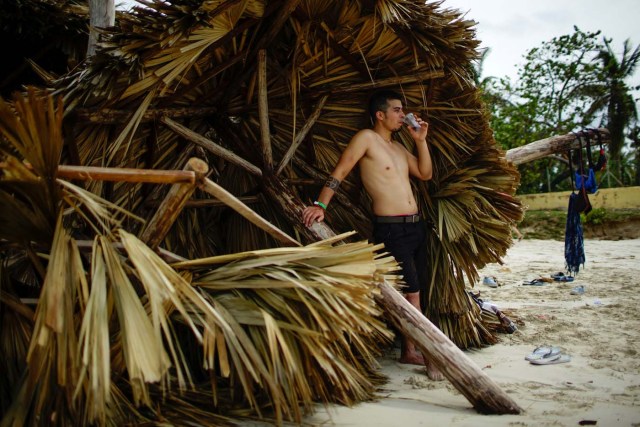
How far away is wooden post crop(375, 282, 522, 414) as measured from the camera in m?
2.08

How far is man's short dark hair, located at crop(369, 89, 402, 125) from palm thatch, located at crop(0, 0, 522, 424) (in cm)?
9

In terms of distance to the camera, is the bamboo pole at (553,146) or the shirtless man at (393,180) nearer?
the shirtless man at (393,180)

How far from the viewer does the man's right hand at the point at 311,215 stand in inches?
106

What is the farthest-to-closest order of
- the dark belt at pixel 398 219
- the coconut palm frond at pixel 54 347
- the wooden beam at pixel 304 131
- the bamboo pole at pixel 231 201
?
1. the dark belt at pixel 398 219
2. the wooden beam at pixel 304 131
3. the bamboo pole at pixel 231 201
4. the coconut palm frond at pixel 54 347

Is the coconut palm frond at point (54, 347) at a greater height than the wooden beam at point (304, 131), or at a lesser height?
lesser

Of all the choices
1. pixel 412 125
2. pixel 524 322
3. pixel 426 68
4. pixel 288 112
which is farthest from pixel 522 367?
pixel 288 112

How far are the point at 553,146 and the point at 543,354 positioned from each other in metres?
1.95

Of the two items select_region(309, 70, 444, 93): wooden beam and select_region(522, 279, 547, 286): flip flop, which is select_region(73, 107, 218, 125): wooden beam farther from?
select_region(522, 279, 547, 286): flip flop

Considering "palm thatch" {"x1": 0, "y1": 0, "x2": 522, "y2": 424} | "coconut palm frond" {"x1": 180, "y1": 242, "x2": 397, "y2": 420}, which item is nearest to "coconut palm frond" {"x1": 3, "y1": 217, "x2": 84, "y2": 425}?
"palm thatch" {"x1": 0, "y1": 0, "x2": 522, "y2": 424}

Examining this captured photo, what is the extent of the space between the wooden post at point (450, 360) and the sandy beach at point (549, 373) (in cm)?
6

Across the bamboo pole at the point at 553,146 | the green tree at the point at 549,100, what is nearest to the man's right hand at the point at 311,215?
the bamboo pole at the point at 553,146

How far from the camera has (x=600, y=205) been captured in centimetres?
1247

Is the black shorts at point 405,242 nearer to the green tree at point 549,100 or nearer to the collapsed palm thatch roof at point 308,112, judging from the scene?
the collapsed palm thatch roof at point 308,112

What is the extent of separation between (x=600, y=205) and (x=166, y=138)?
12.4m
